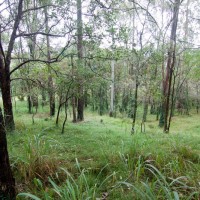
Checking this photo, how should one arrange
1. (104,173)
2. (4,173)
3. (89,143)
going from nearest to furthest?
(4,173) < (104,173) < (89,143)

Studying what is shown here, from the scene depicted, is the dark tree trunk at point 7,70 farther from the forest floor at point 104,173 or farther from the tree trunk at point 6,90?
the forest floor at point 104,173

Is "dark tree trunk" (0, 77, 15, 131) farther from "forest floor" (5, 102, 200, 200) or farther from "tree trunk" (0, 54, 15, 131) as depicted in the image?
"forest floor" (5, 102, 200, 200)

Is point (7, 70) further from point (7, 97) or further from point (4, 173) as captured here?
point (4, 173)

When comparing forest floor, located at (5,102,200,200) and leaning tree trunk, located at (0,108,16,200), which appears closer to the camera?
leaning tree trunk, located at (0,108,16,200)

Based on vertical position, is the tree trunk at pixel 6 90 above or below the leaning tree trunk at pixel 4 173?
above

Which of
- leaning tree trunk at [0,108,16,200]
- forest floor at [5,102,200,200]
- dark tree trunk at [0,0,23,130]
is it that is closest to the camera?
leaning tree trunk at [0,108,16,200]

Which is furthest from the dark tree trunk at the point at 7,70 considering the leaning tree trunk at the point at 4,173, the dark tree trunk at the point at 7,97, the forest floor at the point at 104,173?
the leaning tree trunk at the point at 4,173

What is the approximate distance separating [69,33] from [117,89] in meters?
17.5

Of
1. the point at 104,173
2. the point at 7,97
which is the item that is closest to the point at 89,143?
the point at 104,173

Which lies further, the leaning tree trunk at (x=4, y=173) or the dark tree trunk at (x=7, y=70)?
the dark tree trunk at (x=7, y=70)

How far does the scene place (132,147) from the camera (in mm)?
3816

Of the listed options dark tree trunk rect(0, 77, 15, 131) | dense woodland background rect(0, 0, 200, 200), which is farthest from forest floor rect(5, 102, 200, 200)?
dark tree trunk rect(0, 77, 15, 131)

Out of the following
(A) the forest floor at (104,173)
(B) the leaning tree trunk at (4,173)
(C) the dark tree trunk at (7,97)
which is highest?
(C) the dark tree trunk at (7,97)

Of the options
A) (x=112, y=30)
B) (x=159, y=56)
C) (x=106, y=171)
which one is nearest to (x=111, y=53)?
(x=112, y=30)
